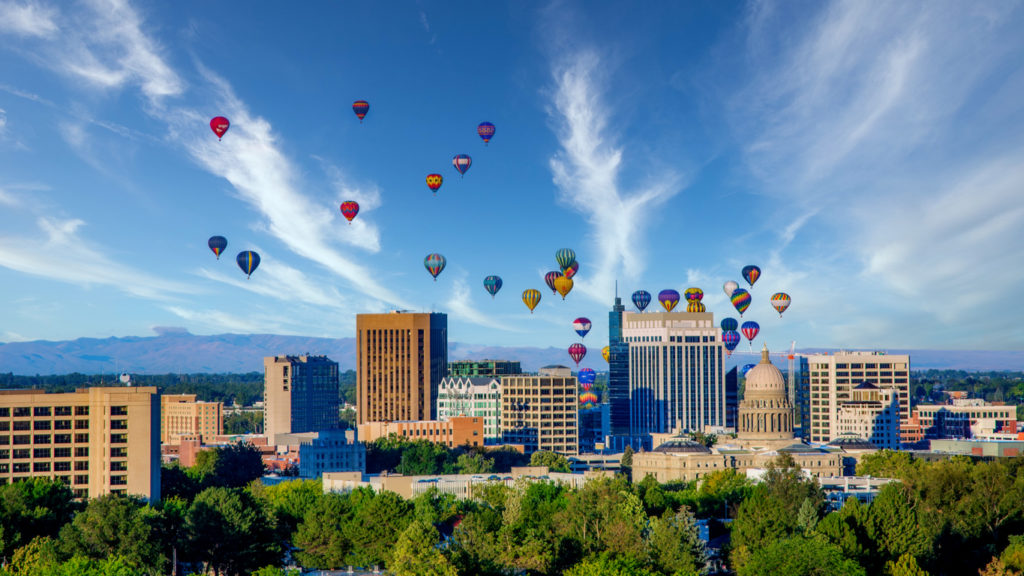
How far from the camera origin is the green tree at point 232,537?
10738 centimetres

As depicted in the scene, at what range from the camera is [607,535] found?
104 metres

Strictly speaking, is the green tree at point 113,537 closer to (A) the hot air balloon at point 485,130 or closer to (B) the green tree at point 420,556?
(B) the green tree at point 420,556

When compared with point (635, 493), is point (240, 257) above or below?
above

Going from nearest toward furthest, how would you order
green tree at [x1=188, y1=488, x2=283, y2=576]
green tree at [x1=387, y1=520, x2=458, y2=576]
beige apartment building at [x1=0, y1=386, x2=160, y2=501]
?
green tree at [x1=387, y1=520, x2=458, y2=576] < green tree at [x1=188, y1=488, x2=283, y2=576] < beige apartment building at [x1=0, y1=386, x2=160, y2=501]

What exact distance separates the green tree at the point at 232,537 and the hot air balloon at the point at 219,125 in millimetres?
64821

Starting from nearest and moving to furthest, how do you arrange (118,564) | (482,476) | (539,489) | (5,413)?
1. (118,564)
2. (5,413)
3. (539,489)
4. (482,476)

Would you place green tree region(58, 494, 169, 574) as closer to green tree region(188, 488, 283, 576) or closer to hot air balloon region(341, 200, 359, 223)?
green tree region(188, 488, 283, 576)

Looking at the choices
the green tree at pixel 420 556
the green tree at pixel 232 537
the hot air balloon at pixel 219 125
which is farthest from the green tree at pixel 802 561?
the hot air balloon at pixel 219 125

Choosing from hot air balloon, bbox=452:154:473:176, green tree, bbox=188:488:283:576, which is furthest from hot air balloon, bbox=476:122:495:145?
green tree, bbox=188:488:283:576

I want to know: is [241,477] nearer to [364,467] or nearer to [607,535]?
[364,467]

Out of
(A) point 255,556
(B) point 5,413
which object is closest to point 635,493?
(A) point 255,556

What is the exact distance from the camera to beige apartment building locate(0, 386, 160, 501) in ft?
439

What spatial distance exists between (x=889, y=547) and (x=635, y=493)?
37173mm

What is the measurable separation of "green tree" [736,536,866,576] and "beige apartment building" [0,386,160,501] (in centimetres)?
6997
